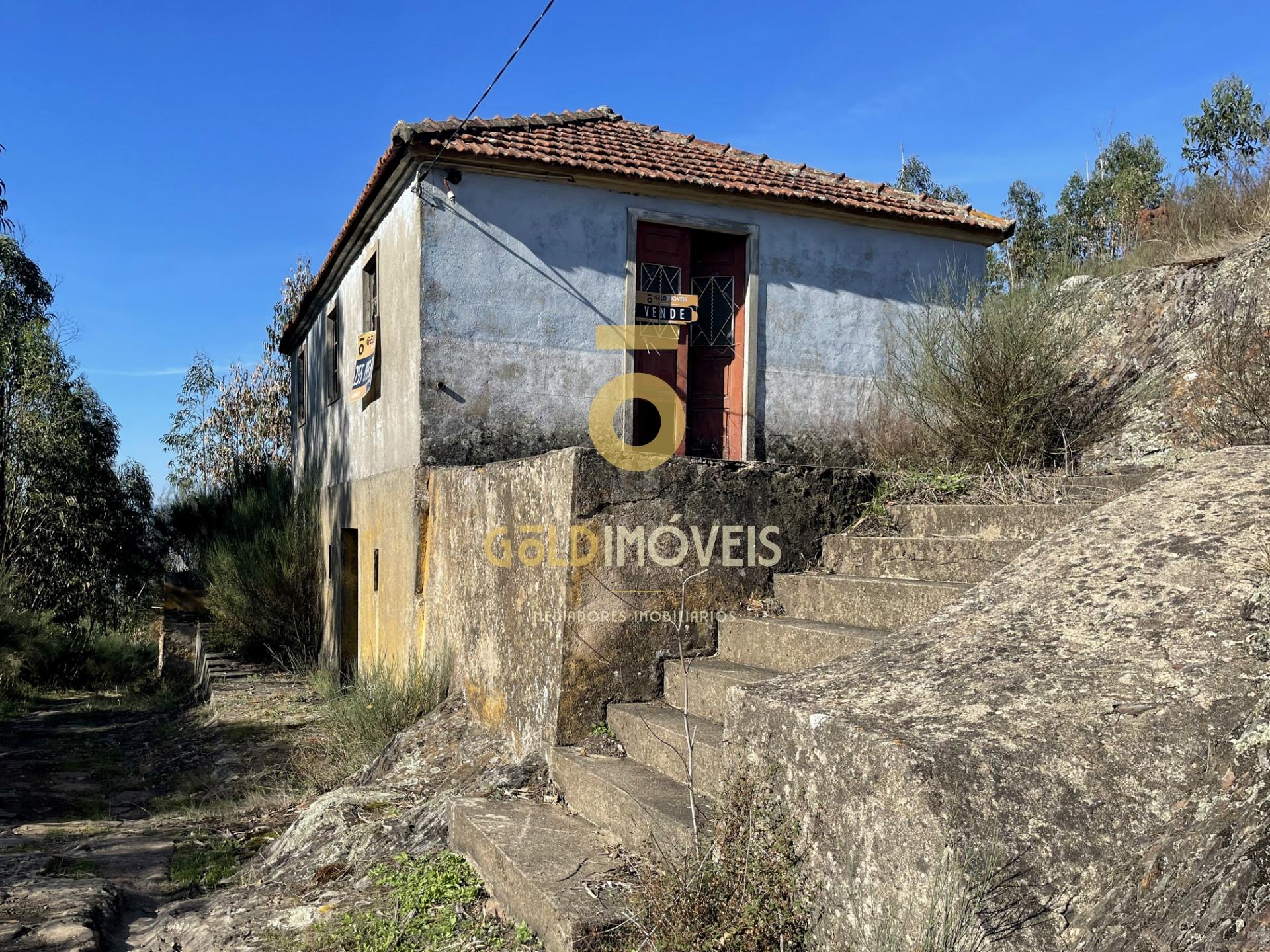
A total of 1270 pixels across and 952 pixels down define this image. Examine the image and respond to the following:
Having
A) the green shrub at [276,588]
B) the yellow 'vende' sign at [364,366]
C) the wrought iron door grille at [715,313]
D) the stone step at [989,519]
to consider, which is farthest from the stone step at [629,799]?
the green shrub at [276,588]

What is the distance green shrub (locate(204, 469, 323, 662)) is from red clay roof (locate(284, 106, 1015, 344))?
3.61 metres

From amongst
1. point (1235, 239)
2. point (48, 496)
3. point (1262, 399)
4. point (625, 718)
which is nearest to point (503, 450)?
point (625, 718)

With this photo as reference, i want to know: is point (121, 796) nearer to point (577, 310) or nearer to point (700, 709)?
point (577, 310)

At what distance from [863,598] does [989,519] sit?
737mm

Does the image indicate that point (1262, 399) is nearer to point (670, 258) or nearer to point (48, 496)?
point (670, 258)

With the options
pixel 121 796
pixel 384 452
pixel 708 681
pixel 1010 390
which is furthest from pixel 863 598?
pixel 121 796

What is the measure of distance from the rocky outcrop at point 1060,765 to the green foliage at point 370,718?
3.63 metres

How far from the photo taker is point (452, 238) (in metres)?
7.43

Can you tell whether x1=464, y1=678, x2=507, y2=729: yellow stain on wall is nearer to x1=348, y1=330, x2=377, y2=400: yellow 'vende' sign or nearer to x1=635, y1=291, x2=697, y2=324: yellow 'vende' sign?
x1=635, y1=291, x2=697, y2=324: yellow 'vende' sign

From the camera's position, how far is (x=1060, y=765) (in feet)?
6.53

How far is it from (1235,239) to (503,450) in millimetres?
6720

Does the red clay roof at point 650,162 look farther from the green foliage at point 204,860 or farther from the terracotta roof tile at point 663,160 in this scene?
the green foliage at point 204,860

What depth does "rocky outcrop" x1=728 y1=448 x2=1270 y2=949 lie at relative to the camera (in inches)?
71.1

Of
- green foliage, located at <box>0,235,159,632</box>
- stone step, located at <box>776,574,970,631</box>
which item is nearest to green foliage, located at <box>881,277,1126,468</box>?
stone step, located at <box>776,574,970,631</box>
